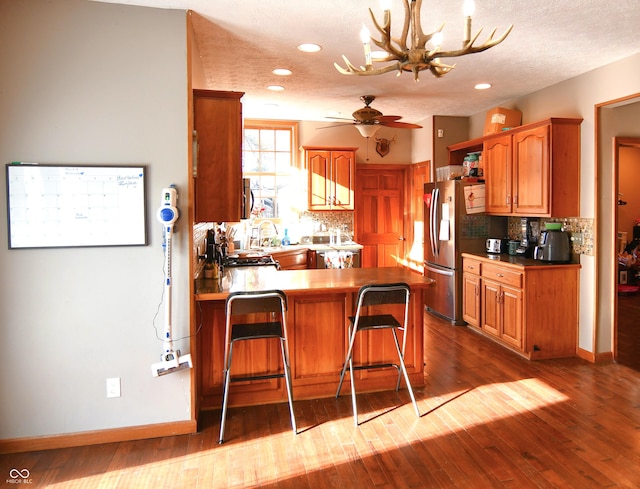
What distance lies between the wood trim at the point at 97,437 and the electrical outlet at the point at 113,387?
219 millimetres

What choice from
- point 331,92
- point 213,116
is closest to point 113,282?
point 213,116

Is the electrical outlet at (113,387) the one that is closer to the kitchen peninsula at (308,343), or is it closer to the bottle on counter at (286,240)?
the kitchen peninsula at (308,343)

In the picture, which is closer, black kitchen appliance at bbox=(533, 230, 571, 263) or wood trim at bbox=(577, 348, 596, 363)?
wood trim at bbox=(577, 348, 596, 363)

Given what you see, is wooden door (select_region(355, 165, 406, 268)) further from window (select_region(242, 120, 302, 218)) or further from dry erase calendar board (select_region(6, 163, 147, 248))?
dry erase calendar board (select_region(6, 163, 147, 248))

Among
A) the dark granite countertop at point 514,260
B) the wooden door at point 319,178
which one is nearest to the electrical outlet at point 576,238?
the dark granite countertop at point 514,260

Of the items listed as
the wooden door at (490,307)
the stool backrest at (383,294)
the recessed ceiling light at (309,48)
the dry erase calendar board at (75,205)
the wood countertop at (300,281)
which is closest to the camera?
the dry erase calendar board at (75,205)

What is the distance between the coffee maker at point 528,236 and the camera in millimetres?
4777

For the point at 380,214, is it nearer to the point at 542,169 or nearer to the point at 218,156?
the point at 542,169

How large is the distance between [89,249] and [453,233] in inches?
155

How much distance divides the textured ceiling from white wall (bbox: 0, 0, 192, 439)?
0.31 metres

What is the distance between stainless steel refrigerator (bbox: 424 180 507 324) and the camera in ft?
17.3

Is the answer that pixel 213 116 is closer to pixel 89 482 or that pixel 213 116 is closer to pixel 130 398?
pixel 130 398
